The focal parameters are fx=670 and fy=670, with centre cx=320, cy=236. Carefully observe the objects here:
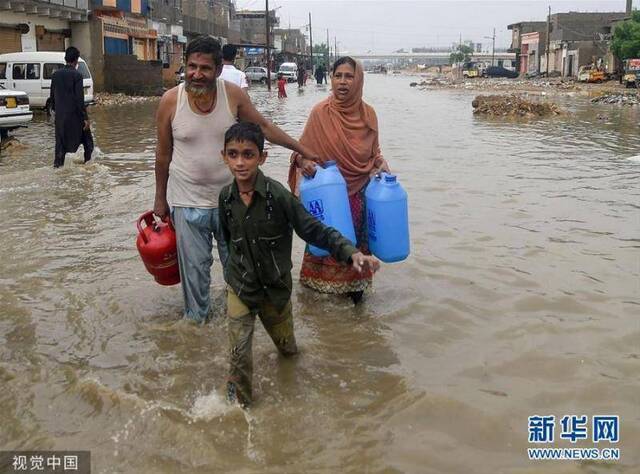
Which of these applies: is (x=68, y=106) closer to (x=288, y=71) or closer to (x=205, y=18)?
(x=288, y=71)

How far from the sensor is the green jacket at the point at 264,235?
9.75 ft

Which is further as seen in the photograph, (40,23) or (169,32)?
(169,32)

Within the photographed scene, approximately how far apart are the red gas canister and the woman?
33.5 inches

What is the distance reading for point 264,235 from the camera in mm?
2988

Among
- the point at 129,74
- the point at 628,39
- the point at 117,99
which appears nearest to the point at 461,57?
the point at 628,39

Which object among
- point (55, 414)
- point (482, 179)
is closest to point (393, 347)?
point (55, 414)

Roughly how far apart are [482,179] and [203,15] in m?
47.1

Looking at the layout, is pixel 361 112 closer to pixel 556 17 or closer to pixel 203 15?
pixel 203 15

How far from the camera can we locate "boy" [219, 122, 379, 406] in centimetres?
295

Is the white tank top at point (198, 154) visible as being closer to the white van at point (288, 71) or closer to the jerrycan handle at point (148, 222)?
the jerrycan handle at point (148, 222)

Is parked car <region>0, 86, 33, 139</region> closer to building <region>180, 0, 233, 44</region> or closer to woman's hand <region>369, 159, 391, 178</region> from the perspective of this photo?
woman's hand <region>369, 159, 391, 178</region>

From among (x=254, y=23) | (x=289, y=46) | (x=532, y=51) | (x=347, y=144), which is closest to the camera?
(x=347, y=144)

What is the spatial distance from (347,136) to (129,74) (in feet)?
85.5

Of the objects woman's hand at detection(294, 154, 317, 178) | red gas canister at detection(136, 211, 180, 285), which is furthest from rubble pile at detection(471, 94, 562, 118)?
red gas canister at detection(136, 211, 180, 285)
